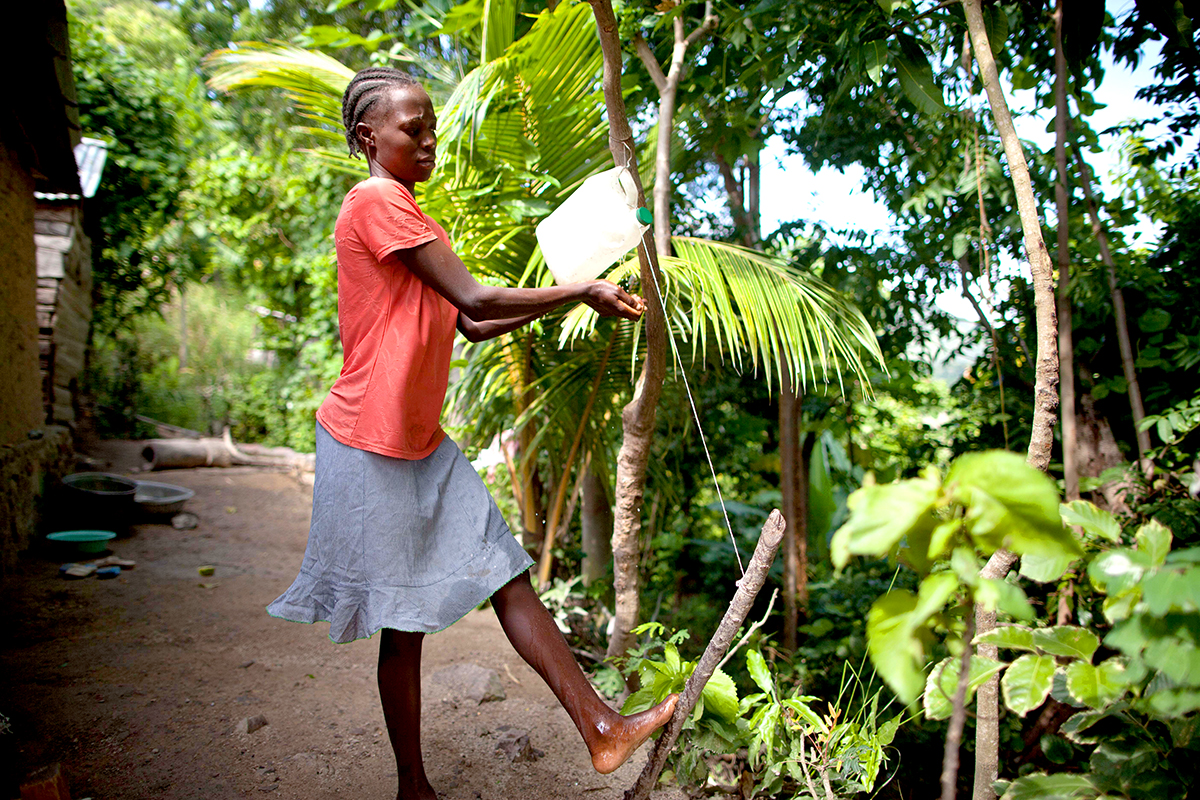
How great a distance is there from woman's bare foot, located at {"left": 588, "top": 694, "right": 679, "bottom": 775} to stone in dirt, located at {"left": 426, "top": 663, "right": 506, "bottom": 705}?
1.01 metres

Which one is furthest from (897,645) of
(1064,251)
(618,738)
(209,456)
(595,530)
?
(209,456)

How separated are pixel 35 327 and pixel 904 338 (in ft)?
15.0

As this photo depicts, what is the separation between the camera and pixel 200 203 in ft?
26.9

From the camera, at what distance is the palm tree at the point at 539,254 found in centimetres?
212

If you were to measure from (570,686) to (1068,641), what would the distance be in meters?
0.88

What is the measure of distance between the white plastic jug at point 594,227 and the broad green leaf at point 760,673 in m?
0.98

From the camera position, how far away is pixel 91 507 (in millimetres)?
4203

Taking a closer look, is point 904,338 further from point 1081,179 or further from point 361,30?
point 361,30

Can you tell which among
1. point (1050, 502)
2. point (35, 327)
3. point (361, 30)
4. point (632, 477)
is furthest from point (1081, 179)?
point (361, 30)

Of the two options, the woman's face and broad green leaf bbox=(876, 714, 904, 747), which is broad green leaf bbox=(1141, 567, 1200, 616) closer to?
broad green leaf bbox=(876, 714, 904, 747)

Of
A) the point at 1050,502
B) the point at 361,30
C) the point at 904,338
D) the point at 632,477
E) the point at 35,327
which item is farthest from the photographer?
the point at 361,30

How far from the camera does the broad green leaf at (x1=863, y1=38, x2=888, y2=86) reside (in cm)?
178

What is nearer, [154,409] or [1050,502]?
[1050,502]

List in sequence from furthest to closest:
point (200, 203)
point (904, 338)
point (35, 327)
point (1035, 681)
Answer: point (200, 203) → point (35, 327) → point (904, 338) → point (1035, 681)
